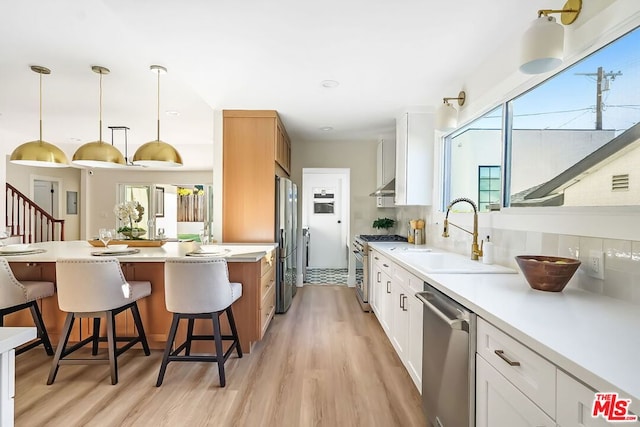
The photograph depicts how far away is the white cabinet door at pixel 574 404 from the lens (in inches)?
29.4

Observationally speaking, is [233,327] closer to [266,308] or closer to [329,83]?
[266,308]

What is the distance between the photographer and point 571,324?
1041 mm

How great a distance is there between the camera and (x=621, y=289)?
1.31 m

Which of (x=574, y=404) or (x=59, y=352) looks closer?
(x=574, y=404)

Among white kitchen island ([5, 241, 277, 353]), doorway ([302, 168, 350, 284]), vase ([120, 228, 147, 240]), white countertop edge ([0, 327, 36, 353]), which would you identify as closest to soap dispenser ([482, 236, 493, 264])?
white kitchen island ([5, 241, 277, 353])

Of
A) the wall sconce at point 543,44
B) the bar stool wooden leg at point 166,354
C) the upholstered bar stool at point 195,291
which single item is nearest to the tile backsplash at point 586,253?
the wall sconce at point 543,44

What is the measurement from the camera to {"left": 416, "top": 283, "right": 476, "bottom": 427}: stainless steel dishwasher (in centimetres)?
133

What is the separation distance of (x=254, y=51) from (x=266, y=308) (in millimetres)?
2261

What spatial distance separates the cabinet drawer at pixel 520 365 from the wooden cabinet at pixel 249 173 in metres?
2.81

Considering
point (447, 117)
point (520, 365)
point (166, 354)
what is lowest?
point (166, 354)

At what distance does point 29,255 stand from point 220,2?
252cm

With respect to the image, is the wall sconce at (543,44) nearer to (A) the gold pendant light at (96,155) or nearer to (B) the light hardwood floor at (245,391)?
(B) the light hardwood floor at (245,391)

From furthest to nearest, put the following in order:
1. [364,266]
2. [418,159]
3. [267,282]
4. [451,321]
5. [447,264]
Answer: [364,266]
[418,159]
[267,282]
[447,264]
[451,321]

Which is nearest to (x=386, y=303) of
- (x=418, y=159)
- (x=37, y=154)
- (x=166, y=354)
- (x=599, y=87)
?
(x=418, y=159)
